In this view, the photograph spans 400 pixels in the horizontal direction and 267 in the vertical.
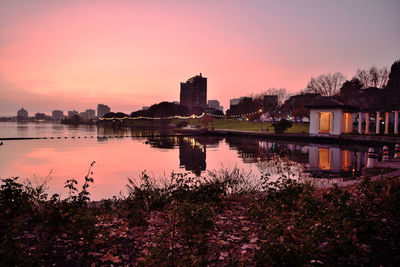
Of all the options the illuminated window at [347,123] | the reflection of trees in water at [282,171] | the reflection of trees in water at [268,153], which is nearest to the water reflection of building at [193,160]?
the reflection of trees in water at [268,153]

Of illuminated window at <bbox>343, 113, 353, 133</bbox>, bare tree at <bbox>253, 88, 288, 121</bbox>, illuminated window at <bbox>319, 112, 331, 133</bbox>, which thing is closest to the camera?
illuminated window at <bbox>343, 113, 353, 133</bbox>

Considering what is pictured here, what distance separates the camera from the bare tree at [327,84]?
7431cm

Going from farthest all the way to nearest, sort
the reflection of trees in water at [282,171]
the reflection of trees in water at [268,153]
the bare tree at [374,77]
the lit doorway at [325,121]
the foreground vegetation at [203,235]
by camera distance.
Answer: the bare tree at [374,77] < the lit doorway at [325,121] < the reflection of trees in water at [268,153] < the reflection of trees in water at [282,171] < the foreground vegetation at [203,235]

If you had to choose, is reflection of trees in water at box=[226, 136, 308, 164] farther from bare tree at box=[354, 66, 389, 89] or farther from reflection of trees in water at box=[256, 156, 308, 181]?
bare tree at box=[354, 66, 389, 89]

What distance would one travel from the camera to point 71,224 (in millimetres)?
5164

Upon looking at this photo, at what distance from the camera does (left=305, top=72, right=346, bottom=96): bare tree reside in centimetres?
7431

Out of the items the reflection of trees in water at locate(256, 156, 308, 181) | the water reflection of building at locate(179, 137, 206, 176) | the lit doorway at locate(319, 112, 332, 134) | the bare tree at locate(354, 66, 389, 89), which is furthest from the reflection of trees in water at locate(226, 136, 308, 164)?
the bare tree at locate(354, 66, 389, 89)

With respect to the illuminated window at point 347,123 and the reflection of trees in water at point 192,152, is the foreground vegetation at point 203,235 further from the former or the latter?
the illuminated window at point 347,123

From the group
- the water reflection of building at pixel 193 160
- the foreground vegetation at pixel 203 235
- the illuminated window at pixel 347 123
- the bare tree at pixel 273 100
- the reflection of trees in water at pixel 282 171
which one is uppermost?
the bare tree at pixel 273 100

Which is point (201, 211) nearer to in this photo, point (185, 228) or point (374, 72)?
point (185, 228)

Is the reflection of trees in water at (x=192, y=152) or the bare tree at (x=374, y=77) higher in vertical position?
the bare tree at (x=374, y=77)

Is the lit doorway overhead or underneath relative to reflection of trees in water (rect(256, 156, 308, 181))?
overhead

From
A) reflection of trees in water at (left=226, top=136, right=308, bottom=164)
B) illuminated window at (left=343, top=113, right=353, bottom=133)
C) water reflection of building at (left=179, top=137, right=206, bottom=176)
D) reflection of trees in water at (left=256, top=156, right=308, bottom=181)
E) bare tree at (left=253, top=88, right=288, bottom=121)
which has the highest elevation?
bare tree at (left=253, top=88, right=288, bottom=121)

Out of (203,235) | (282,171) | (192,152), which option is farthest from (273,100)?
(203,235)
